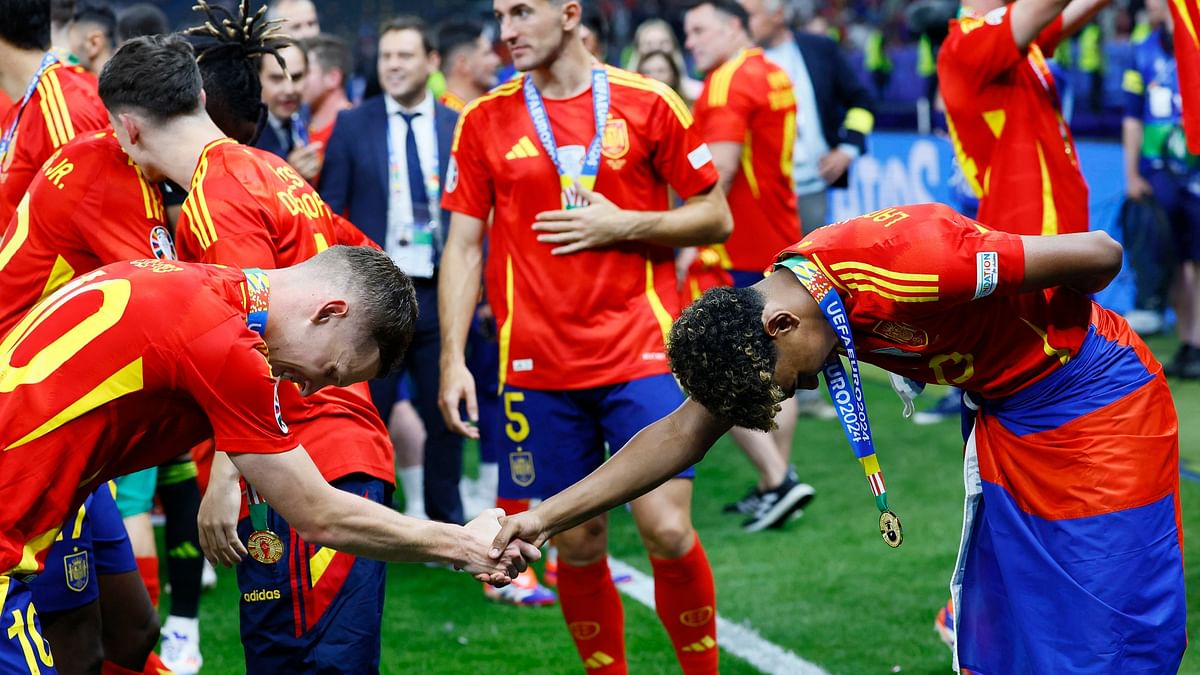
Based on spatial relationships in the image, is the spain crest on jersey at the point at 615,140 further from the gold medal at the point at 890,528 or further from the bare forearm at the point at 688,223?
the gold medal at the point at 890,528

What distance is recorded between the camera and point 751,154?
7.94 meters

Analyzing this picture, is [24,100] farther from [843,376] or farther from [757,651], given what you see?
[757,651]

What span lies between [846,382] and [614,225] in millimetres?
1671

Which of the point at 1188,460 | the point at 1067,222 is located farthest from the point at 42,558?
the point at 1188,460

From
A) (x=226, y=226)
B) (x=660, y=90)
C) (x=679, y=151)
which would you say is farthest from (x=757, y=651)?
(x=226, y=226)

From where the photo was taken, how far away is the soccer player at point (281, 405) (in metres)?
3.66

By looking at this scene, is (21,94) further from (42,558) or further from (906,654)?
(906,654)

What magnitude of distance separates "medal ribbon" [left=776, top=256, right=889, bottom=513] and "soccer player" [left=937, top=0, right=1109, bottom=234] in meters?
1.97

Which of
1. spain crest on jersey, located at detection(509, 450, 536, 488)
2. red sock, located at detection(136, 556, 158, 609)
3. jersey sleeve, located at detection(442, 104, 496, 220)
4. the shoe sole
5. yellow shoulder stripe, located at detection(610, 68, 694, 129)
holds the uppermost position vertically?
yellow shoulder stripe, located at detection(610, 68, 694, 129)

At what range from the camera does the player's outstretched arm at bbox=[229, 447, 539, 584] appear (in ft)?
10.0

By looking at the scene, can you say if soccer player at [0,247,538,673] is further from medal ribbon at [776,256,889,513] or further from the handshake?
medal ribbon at [776,256,889,513]

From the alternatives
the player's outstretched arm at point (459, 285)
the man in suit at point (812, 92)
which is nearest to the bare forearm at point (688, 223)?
the player's outstretched arm at point (459, 285)

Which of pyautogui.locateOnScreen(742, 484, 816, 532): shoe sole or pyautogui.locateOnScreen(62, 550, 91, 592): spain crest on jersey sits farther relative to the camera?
pyautogui.locateOnScreen(742, 484, 816, 532): shoe sole

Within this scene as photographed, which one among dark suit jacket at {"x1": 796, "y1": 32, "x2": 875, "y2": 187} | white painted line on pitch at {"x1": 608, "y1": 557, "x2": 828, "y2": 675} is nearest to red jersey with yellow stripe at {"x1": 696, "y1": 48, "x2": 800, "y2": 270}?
dark suit jacket at {"x1": 796, "y1": 32, "x2": 875, "y2": 187}
